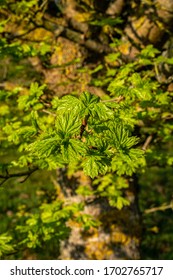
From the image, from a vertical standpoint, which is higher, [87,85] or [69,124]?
[87,85]

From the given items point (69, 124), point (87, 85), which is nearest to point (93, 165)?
point (69, 124)

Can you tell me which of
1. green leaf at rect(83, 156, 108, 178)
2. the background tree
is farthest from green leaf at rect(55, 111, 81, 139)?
the background tree

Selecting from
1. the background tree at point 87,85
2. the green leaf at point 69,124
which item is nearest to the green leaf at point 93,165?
the green leaf at point 69,124

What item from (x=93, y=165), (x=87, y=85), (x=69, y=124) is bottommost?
(x=93, y=165)

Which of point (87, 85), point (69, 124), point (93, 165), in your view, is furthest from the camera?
point (87, 85)

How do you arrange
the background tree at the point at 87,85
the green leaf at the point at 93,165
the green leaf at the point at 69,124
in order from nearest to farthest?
the green leaf at the point at 69,124, the green leaf at the point at 93,165, the background tree at the point at 87,85

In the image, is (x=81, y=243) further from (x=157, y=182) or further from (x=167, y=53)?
(x=157, y=182)

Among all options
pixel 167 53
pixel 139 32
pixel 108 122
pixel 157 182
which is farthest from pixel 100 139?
pixel 157 182

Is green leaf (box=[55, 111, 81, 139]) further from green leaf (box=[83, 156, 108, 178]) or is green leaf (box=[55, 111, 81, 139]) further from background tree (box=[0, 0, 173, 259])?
background tree (box=[0, 0, 173, 259])

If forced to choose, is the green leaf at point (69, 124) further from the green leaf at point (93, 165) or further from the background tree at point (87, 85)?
the background tree at point (87, 85)

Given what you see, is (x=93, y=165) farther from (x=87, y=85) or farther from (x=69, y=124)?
(x=87, y=85)

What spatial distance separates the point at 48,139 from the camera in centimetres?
199

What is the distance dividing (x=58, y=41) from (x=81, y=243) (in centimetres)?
268

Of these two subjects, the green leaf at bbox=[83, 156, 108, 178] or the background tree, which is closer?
the green leaf at bbox=[83, 156, 108, 178]
